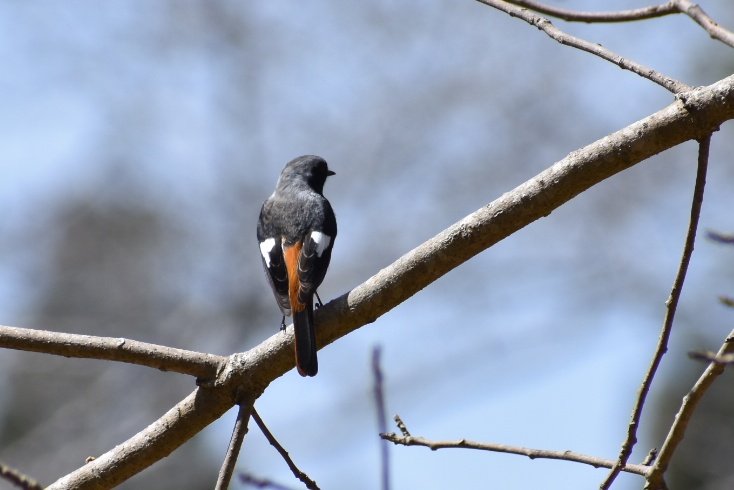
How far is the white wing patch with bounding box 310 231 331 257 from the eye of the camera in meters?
4.49

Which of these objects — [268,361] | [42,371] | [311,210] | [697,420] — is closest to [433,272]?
[268,361]

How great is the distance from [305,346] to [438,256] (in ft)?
2.08

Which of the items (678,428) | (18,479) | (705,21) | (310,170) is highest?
(310,170)

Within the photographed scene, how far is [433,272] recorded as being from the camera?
2967mm

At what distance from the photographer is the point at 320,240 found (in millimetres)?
4570

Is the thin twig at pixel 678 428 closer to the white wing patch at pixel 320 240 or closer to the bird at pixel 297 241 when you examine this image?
the bird at pixel 297 241

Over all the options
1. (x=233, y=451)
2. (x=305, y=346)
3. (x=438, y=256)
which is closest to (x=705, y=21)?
(x=438, y=256)

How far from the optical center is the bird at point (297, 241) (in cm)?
406

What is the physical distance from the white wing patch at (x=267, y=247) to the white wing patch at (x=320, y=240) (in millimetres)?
211

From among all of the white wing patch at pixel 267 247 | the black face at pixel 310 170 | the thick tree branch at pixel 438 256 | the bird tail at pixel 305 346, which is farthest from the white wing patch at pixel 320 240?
the thick tree branch at pixel 438 256

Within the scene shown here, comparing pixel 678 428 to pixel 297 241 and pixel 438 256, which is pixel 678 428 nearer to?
pixel 438 256

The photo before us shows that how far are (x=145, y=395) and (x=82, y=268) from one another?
301 centimetres

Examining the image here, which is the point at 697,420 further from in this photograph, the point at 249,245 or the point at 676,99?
the point at 676,99

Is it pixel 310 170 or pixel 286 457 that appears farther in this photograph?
pixel 310 170
